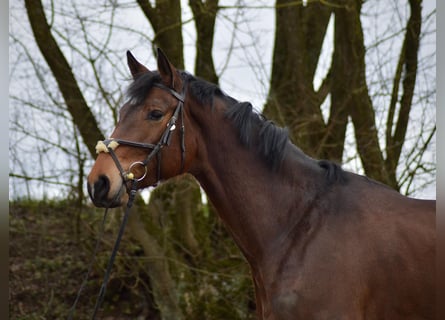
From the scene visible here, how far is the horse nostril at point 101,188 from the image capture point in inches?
124

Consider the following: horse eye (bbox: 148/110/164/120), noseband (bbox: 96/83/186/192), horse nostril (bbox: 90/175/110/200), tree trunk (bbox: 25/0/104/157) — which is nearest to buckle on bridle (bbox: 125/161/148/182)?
noseband (bbox: 96/83/186/192)

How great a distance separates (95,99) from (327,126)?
9.91ft

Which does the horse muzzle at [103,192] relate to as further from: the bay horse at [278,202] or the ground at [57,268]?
the ground at [57,268]

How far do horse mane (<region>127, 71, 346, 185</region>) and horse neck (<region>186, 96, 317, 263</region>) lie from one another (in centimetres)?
5

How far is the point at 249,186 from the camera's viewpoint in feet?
11.2

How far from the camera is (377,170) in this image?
6.70 meters

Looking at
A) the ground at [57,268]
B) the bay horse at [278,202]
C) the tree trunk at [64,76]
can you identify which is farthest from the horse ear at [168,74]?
the ground at [57,268]

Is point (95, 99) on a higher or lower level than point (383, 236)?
higher

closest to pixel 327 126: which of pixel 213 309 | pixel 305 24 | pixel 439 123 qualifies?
pixel 305 24

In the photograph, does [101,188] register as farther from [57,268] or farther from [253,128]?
[57,268]

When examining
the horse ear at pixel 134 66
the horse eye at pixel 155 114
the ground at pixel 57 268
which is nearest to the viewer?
the horse eye at pixel 155 114

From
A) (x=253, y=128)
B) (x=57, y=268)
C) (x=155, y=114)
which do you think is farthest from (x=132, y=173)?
(x=57, y=268)

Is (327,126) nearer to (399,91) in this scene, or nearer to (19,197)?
(399,91)

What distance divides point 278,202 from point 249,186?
7.8 inches
